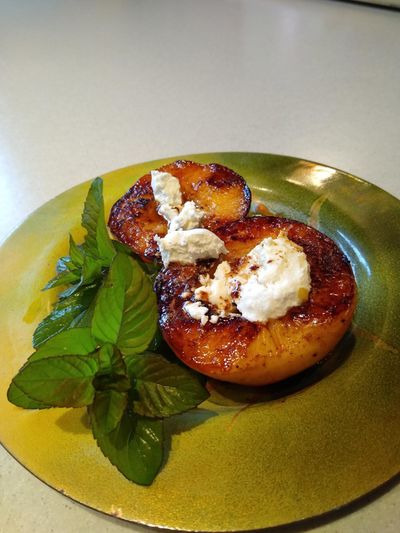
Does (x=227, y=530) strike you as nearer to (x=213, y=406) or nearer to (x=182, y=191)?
(x=213, y=406)

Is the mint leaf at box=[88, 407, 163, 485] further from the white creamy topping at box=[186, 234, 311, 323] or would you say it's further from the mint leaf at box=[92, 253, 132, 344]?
the white creamy topping at box=[186, 234, 311, 323]

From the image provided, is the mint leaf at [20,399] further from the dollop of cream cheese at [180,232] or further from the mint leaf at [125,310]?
the dollop of cream cheese at [180,232]

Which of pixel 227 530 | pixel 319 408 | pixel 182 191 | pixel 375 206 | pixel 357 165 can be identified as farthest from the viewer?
pixel 357 165

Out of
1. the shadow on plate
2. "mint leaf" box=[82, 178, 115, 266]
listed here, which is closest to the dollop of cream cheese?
"mint leaf" box=[82, 178, 115, 266]

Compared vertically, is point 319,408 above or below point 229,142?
below

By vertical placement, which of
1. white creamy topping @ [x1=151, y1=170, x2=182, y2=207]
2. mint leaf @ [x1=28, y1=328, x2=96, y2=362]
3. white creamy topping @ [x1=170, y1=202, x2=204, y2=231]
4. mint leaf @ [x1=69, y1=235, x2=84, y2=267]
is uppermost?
white creamy topping @ [x1=151, y1=170, x2=182, y2=207]

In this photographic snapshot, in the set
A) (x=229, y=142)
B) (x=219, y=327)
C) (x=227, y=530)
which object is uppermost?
(x=229, y=142)

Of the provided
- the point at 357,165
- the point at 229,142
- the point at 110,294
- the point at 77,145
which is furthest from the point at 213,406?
the point at 77,145

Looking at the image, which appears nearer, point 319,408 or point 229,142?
point 319,408
